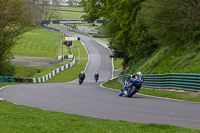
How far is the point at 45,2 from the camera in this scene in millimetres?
134500

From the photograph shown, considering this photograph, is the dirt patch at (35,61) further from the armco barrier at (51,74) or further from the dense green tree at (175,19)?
the dense green tree at (175,19)

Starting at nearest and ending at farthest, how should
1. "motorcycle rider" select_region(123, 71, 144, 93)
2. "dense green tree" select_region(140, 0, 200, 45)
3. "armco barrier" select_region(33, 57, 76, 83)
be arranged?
"motorcycle rider" select_region(123, 71, 144, 93), "dense green tree" select_region(140, 0, 200, 45), "armco barrier" select_region(33, 57, 76, 83)

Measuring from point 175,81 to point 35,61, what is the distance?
51.9 m

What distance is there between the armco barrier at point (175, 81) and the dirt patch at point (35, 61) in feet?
143

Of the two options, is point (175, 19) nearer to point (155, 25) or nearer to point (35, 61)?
point (155, 25)

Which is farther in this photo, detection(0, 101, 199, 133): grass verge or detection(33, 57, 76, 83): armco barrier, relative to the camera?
detection(33, 57, 76, 83): armco barrier

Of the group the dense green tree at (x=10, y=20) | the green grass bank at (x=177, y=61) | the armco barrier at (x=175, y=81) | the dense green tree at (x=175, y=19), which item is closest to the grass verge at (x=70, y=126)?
the armco barrier at (x=175, y=81)

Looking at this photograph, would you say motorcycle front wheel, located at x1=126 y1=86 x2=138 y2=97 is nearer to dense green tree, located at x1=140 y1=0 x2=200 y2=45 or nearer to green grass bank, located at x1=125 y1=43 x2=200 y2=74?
green grass bank, located at x1=125 y1=43 x2=200 y2=74

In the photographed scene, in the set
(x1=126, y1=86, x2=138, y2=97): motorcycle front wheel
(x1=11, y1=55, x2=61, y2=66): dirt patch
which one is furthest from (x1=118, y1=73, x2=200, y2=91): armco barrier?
(x1=11, y1=55, x2=61, y2=66): dirt patch

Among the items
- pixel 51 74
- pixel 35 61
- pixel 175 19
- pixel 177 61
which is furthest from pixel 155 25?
pixel 35 61

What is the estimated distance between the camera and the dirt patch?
6656 cm

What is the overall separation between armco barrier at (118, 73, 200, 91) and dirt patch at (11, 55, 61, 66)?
4361cm

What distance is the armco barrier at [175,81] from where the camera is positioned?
18.0 m

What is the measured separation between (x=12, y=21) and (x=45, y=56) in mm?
39019
